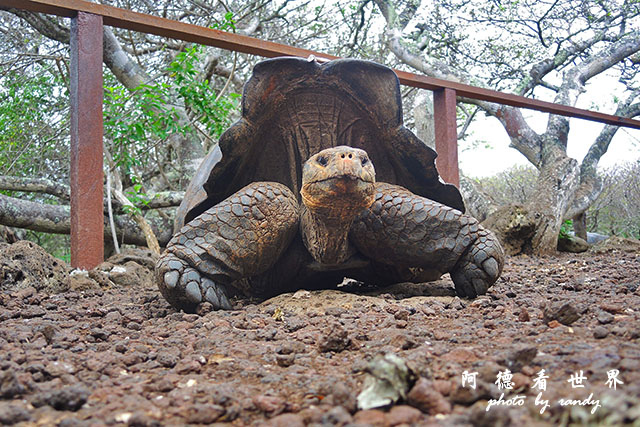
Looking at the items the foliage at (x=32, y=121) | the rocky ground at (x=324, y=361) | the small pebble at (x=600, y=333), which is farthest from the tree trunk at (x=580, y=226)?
the foliage at (x=32, y=121)

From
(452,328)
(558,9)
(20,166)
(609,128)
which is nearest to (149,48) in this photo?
(20,166)

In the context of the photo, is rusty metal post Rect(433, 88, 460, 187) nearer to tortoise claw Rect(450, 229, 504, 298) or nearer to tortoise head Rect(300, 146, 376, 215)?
tortoise claw Rect(450, 229, 504, 298)

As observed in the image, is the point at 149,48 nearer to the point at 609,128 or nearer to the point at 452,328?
the point at 609,128

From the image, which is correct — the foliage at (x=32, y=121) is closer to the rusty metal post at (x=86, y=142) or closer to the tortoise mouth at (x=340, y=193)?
the rusty metal post at (x=86, y=142)

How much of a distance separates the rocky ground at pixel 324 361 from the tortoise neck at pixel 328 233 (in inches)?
8.9

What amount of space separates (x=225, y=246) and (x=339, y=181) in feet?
2.44

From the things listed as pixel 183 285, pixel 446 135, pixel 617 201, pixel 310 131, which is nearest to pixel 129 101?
pixel 446 135

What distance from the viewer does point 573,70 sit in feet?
26.9

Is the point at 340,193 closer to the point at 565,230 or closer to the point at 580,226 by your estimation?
the point at 565,230

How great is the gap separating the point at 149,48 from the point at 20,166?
2.66m

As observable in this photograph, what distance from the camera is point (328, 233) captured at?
8.55 feet

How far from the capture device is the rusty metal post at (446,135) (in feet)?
17.2

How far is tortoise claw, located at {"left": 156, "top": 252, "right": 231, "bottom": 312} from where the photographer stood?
2475 mm

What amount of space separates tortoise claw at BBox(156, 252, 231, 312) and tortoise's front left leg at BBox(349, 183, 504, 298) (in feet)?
2.67
